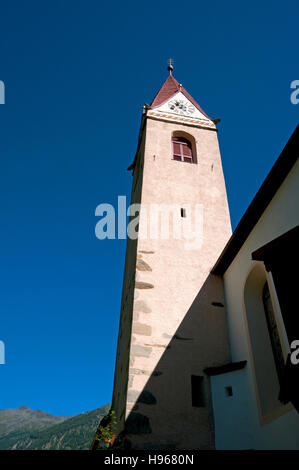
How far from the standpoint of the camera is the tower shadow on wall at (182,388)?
6441mm

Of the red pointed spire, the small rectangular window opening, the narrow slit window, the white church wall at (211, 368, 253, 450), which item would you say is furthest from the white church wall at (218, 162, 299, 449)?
the red pointed spire

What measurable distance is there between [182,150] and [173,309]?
20.7ft

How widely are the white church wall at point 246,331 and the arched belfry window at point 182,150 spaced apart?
4884 mm

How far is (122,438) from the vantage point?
20.6 feet

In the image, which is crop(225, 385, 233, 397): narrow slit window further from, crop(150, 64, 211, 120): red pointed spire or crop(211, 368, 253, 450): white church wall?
crop(150, 64, 211, 120): red pointed spire

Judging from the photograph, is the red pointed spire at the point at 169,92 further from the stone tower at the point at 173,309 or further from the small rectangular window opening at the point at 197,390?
the small rectangular window opening at the point at 197,390

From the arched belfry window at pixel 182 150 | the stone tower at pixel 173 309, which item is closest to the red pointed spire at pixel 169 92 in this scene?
the arched belfry window at pixel 182 150

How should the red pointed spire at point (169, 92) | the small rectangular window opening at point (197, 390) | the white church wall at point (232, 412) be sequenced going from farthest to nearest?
the red pointed spire at point (169, 92) → the small rectangular window opening at point (197, 390) → the white church wall at point (232, 412)

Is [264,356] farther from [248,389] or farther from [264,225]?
[264,225]

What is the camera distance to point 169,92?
16891 mm

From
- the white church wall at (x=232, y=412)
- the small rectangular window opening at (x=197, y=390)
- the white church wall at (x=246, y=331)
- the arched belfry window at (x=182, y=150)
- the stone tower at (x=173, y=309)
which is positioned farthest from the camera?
the arched belfry window at (x=182, y=150)

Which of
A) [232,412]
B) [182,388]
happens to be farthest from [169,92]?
[232,412]

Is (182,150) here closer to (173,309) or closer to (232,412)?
(173,309)
